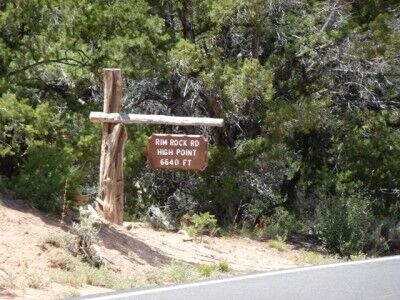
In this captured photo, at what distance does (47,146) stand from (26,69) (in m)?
2.40

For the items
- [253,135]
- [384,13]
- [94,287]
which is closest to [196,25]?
[253,135]

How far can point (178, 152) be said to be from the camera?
46.9 feet

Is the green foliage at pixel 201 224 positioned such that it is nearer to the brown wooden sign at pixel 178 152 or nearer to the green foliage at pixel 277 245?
the green foliage at pixel 277 245

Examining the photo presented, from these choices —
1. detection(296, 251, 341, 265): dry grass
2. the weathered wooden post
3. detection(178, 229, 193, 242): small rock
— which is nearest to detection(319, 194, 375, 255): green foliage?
detection(296, 251, 341, 265): dry grass

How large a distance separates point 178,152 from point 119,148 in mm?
986

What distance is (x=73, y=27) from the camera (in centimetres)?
1597

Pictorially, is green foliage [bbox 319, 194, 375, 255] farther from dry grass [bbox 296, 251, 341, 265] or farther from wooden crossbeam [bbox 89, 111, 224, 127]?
wooden crossbeam [bbox 89, 111, 224, 127]

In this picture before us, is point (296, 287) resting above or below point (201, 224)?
above

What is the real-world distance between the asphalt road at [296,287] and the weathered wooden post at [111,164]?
3.78 meters

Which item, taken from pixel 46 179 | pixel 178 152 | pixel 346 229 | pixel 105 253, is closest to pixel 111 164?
pixel 178 152

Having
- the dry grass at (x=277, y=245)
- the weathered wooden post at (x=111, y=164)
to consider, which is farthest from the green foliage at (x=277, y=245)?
the weathered wooden post at (x=111, y=164)

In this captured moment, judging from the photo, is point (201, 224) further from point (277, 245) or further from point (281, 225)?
point (281, 225)

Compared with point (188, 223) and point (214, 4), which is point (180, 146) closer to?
point (188, 223)

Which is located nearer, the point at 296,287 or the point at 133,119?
the point at 296,287
